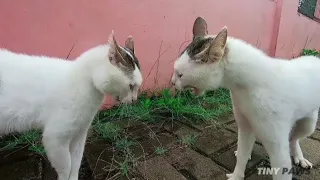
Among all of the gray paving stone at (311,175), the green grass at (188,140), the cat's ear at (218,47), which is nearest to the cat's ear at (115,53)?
the cat's ear at (218,47)

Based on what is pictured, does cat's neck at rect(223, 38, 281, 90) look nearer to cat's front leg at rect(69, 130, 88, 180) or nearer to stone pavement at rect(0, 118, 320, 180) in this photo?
stone pavement at rect(0, 118, 320, 180)

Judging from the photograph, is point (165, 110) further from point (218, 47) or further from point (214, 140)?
point (218, 47)

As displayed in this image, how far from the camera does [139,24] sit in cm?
287

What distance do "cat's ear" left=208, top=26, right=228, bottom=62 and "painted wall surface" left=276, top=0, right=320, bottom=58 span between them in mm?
3832

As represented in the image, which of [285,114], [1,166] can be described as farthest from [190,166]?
[1,166]

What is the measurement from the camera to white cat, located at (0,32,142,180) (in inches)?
57.2

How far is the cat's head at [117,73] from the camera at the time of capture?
4.62 ft

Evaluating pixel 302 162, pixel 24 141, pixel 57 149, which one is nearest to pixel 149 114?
pixel 24 141

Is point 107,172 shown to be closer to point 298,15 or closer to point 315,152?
point 315,152

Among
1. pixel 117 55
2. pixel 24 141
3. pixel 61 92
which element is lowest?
pixel 24 141

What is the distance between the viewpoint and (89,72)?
150 centimetres

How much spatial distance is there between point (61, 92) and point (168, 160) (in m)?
0.98

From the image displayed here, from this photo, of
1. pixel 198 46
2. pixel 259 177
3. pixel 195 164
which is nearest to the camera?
pixel 198 46

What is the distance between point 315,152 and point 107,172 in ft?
5.74
